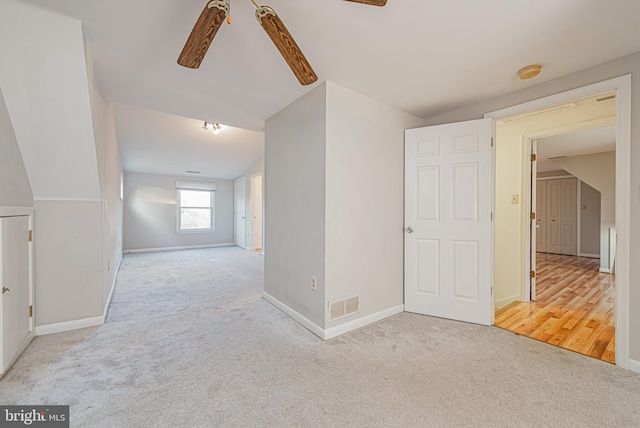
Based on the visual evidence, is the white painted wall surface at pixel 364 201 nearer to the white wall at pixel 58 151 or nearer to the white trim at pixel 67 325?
the white wall at pixel 58 151

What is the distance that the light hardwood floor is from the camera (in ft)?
7.22

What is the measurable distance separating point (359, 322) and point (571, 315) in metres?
2.26

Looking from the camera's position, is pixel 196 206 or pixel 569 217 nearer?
pixel 569 217

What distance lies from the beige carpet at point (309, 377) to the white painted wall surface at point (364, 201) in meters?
0.40

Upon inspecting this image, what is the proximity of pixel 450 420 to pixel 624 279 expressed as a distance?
165cm

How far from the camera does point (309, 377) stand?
1.73 metres

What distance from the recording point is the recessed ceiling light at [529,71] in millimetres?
2012

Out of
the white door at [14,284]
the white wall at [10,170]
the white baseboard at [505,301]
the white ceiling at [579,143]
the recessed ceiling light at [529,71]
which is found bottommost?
the white baseboard at [505,301]

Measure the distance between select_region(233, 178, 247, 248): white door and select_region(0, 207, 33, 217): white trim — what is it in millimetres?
5396

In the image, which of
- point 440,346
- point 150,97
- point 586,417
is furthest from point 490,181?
point 150,97

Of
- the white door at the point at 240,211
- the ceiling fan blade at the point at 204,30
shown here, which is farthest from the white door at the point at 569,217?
the ceiling fan blade at the point at 204,30

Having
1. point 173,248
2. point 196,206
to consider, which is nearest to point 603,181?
point 196,206

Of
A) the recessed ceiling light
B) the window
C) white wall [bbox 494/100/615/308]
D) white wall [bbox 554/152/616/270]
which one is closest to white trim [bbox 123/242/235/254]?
the window

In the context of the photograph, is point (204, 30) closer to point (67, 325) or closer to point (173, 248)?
point (67, 325)
